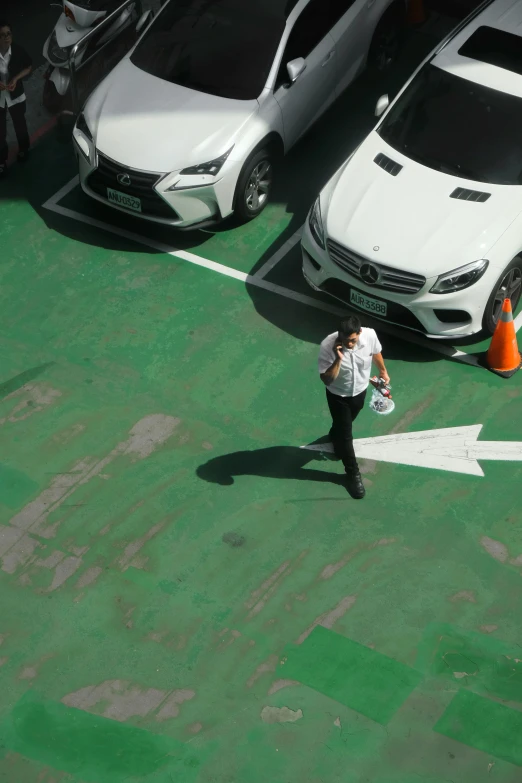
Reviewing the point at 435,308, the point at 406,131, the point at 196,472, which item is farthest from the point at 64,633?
the point at 406,131

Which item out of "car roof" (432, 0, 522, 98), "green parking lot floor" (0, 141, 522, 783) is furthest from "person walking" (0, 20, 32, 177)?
"car roof" (432, 0, 522, 98)

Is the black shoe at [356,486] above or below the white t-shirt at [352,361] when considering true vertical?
below

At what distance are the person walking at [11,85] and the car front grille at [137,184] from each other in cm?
163

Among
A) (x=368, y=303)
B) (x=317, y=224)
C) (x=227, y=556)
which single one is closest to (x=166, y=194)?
(x=317, y=224)

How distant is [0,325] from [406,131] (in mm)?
4605

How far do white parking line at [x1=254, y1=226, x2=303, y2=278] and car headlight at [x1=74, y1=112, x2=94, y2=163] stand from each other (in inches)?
86.0

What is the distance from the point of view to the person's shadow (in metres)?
9.73

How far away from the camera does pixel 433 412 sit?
10.2m

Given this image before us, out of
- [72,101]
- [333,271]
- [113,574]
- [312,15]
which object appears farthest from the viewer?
[72,101]

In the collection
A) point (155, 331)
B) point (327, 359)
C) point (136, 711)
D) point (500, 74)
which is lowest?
point (136, 711)

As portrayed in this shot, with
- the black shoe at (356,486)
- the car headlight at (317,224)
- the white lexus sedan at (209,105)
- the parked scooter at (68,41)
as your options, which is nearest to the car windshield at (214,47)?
the white lexus sedan at (209,105)

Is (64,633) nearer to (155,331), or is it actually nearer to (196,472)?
(196,472)

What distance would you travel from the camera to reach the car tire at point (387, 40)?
13492mm

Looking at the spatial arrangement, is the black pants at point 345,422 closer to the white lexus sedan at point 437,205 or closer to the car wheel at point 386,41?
the white lexus sedan at point 437,205
